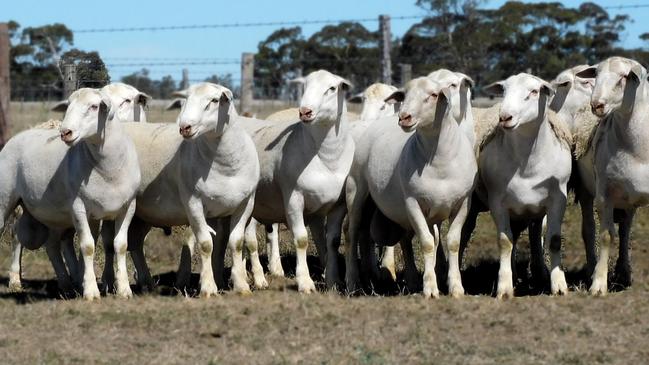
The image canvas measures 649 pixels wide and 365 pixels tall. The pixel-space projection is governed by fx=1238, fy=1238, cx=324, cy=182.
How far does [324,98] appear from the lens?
1166 cm

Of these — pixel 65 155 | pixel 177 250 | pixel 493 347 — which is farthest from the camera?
pixel 177 250

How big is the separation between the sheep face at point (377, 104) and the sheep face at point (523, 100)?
3757 millimetres

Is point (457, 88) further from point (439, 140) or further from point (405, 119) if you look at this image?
point (405, 119)

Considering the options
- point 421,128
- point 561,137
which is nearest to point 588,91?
point 561,137

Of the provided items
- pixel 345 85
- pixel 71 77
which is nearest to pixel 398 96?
pixel 345 85

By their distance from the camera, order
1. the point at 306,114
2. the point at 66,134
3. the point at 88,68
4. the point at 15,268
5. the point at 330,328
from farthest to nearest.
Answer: the point at 88,68, the point at 15,268, the point at 306,114, the point at 66,134, the point at 330,328

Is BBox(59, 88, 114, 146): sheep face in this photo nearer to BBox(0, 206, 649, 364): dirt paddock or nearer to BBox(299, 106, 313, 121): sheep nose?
BBox(0, 206, 649, 364): dirt paddock

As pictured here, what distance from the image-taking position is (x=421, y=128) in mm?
10961

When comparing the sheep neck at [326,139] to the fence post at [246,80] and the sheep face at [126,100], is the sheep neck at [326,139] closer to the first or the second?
the sheep face at [126,100]

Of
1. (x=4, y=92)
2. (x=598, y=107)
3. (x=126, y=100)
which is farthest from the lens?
(x=4, y=92)

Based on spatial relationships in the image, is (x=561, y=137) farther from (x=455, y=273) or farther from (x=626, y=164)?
(x=455, y=273)

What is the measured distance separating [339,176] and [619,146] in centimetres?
269

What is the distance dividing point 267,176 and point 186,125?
61.2 inches

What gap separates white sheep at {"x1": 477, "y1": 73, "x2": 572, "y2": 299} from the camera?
35.9 ft
